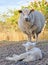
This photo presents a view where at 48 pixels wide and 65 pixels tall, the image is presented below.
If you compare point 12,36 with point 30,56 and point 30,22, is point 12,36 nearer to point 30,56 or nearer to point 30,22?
point 30,22

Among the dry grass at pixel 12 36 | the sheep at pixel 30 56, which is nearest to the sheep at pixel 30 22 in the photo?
the dry grass at pixel 12 36

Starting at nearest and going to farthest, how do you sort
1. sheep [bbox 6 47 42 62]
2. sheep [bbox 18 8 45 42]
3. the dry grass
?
sheep [bbox 6 47 42 62] → sheep [bbox 18 8 45 42] → the dry grass

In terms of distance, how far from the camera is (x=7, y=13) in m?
20.6

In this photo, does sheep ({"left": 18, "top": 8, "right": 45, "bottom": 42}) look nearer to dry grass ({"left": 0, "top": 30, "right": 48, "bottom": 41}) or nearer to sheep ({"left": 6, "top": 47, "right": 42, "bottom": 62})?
dry grass ({"left": 0, "top": 30, "right": 48, "bottom": 41})

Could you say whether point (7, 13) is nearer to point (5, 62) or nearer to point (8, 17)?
point (8, 17)

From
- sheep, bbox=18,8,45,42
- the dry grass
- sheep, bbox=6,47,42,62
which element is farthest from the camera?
the dry grass

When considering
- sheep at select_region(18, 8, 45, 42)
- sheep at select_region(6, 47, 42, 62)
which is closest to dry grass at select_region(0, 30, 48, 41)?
sheep at select_region(18, 8, 45, 42)

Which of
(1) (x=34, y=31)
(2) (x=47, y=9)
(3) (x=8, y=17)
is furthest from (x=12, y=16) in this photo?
(1) (x=34, y=31)

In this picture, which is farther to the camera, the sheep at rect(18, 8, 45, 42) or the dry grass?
the dry grass

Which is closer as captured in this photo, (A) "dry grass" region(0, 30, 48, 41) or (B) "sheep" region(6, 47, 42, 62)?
(B) "sheep" region(6, 47, 42, 62)

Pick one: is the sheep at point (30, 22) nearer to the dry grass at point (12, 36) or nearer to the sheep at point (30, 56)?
the dry grass at point (12, 36)

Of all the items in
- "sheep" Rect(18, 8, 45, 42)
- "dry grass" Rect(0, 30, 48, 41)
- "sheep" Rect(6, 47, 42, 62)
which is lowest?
"dry grass" Rect(0, 30, 48, 41)

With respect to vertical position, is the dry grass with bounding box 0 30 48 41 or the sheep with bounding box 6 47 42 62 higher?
the sheep with bounding box 6 47 42 62

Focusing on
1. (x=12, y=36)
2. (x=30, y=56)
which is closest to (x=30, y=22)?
(x=12, y=36)
